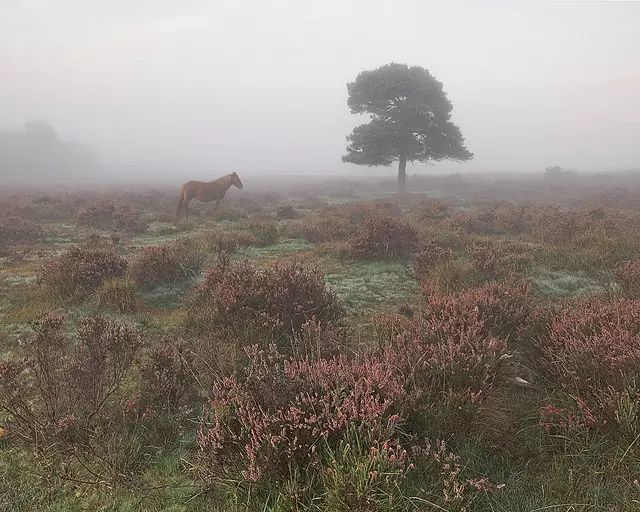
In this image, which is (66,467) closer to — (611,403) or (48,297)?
(611,403)

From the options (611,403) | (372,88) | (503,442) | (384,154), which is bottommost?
(503,442)

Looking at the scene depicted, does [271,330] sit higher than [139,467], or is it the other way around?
[271,330]

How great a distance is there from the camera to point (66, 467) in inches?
120

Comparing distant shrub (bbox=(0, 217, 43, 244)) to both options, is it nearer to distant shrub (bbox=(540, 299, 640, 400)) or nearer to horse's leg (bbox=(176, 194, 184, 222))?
horse's leg (bbox=(176, 194, 184, 222))

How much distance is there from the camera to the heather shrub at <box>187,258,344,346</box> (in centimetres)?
495

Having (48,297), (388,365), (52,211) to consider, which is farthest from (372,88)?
(388,365)

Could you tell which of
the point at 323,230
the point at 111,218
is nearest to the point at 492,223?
the point at 323,230

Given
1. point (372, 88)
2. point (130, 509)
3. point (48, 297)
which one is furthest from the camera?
point (372, 88)

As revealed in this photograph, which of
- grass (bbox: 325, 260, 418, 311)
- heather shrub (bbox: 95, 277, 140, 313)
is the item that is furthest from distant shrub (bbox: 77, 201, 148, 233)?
grass (bbox: 325, 260, 418, 311)

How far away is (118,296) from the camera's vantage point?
21.8 feet

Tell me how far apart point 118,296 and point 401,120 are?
2914 centimetres

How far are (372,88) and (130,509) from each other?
3350 cm

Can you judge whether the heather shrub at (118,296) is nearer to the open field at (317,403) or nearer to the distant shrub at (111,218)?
the open field at (317,403)

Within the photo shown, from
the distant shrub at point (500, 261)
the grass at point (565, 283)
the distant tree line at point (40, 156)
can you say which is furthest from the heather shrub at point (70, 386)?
the distant tree line at point (40, 156)
